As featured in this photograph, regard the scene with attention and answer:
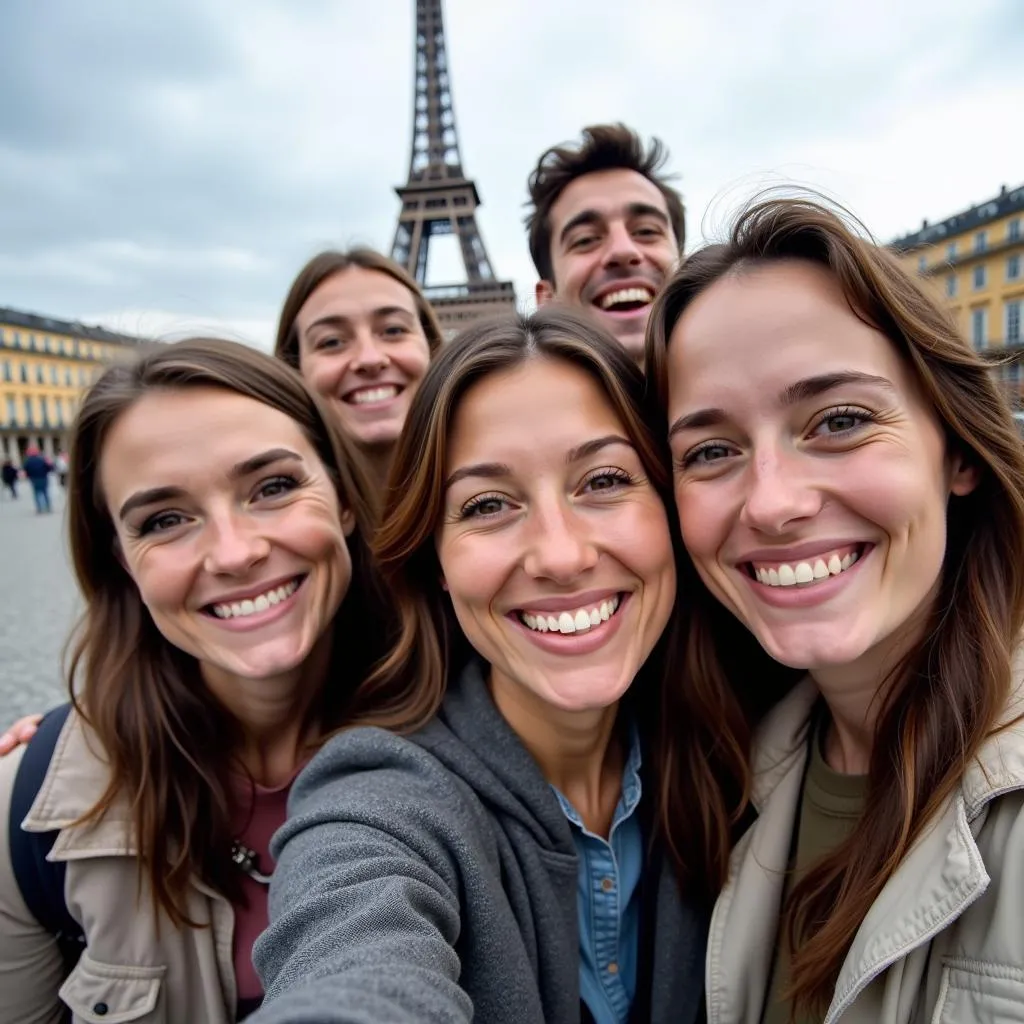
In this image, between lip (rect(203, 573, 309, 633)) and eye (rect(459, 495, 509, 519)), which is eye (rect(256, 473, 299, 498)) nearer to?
lip (rect(203, 573, 309, 633))

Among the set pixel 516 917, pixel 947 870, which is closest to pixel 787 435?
pixel 947 870

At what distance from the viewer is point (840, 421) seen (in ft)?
4.60

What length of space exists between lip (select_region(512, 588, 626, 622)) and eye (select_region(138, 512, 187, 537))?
1.13 metres

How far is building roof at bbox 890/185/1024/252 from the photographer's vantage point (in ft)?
121

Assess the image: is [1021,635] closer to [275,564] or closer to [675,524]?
[675,524]

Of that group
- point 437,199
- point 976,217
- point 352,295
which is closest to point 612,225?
point 352,295

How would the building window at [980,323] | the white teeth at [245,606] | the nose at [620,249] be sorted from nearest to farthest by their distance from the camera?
the white teeth at [245,606] → the nose at [620,249] → the building window at [980,323]

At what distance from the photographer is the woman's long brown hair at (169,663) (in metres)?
1.95

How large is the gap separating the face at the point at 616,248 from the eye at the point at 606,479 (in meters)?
2.18

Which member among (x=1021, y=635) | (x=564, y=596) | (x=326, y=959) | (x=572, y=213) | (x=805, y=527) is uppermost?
(x=572, y=213)

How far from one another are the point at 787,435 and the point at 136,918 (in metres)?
2.27

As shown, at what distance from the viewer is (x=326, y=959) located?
43.4 inches

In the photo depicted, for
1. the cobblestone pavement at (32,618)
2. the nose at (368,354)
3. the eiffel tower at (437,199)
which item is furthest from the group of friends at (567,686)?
the eiffel tower at (437,199)

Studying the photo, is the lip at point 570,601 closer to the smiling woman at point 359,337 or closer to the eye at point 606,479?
the eye at point 606,479
